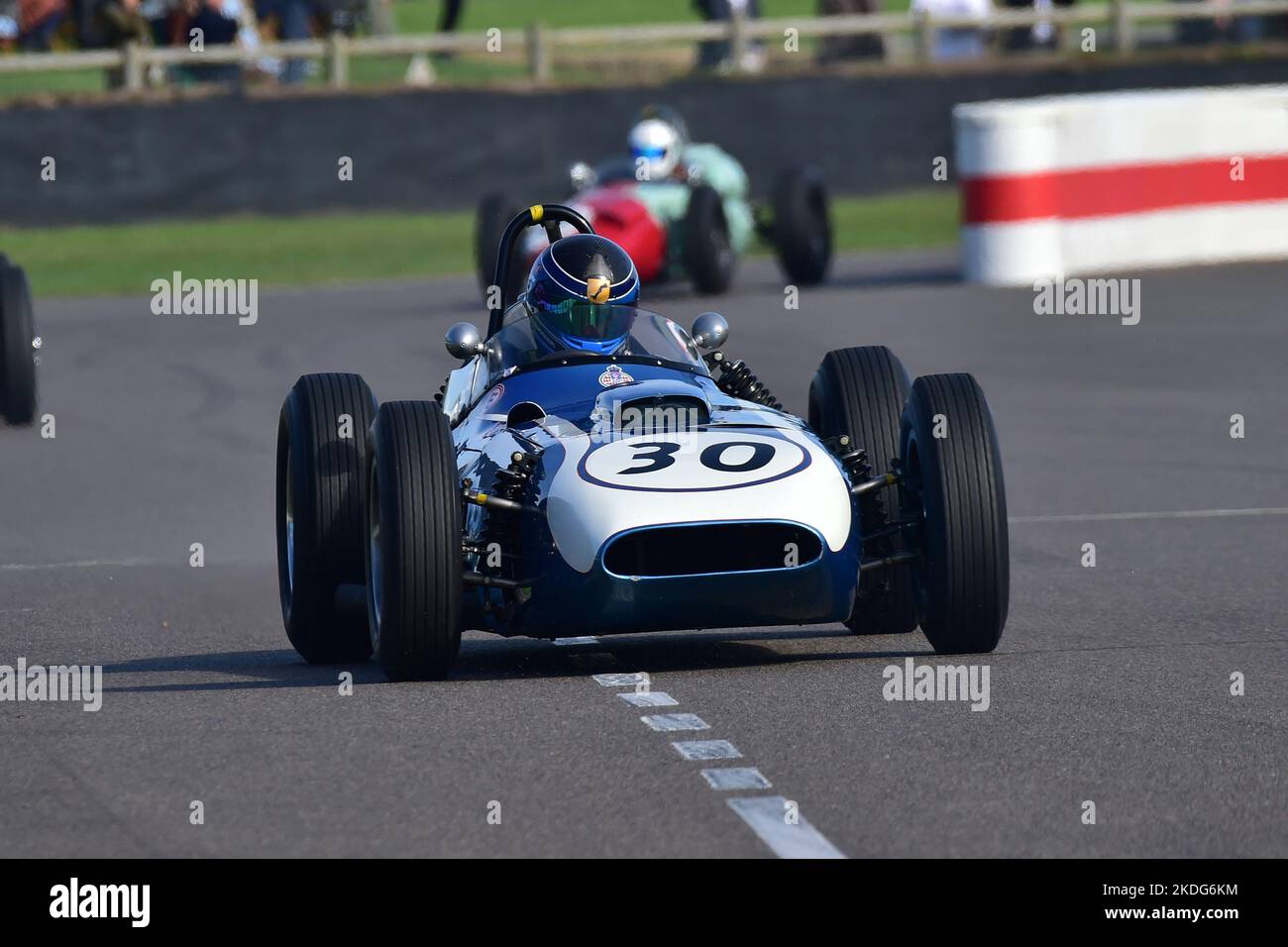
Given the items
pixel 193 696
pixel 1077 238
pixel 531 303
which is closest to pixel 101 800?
pixel 193 696

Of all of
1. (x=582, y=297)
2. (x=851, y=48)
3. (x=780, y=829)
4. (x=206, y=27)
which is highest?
(x=206, y=27)

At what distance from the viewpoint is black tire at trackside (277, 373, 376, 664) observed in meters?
8.86

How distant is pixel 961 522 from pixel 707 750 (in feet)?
4.81

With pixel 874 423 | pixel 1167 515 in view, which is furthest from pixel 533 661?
pixel 1167 515

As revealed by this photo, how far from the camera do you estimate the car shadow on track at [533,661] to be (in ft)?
27.6

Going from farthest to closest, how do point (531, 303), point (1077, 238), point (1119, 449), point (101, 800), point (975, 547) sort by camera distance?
point (1077, 238)
point (1119, 449)
point (531, 303)
point (975, 547)
point (101, 800)

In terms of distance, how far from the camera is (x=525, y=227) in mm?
10227

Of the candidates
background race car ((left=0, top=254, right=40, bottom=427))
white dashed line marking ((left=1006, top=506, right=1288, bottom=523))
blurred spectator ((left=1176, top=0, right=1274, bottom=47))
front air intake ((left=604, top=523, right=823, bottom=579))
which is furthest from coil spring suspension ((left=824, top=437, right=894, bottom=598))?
blurred spectator ((left=1176, top=0, right=1274, bottom=47))

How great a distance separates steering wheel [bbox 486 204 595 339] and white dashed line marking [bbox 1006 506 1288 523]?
9.46 feet

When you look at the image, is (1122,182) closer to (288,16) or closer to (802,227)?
(802,227)

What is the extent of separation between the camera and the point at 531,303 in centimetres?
961

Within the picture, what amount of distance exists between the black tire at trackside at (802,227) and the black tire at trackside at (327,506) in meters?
14.4

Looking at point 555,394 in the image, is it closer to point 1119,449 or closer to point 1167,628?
point 1167,628
